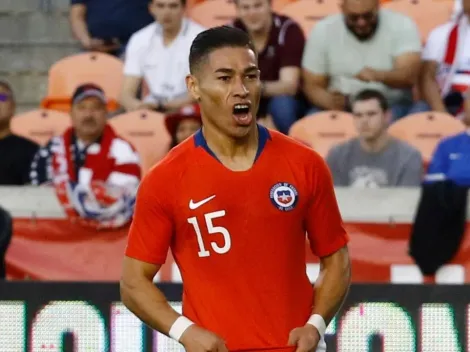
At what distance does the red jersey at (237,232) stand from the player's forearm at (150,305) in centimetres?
8

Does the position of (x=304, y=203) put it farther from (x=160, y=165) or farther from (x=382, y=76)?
(x=382, y=76)

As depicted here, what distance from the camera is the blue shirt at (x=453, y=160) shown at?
7309mm

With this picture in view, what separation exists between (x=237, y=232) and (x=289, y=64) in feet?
16.5

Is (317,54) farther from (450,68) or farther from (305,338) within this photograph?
(305,338)

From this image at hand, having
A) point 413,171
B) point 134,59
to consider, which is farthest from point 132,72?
point 413,171

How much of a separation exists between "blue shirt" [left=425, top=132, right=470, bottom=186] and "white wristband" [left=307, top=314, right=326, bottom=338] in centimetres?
344

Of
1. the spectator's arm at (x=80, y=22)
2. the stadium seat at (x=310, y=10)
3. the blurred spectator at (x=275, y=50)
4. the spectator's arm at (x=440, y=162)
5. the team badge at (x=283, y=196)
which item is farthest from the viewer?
the spectator's arm at (x=80, y=22)

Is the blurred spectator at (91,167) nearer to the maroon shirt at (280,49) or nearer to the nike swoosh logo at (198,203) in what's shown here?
the maroon shirt at (280,49)

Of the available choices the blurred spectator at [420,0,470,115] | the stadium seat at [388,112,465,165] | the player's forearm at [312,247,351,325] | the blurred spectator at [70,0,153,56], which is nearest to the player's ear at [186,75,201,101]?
the player's forearm at [312,247,351,325]

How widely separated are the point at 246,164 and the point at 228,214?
17 centimetres

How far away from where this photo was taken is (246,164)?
153 inches

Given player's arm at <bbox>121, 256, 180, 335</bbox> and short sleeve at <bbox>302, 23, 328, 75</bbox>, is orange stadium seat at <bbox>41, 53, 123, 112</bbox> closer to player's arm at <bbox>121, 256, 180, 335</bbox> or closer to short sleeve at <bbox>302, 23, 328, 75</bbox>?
short sleeve at <bbox>302, 23, 328, 75</bbox>

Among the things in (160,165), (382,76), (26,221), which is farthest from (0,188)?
(160,165)

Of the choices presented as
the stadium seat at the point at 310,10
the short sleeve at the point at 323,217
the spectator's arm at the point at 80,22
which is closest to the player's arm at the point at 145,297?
the short sleeve at the point at 323,217
